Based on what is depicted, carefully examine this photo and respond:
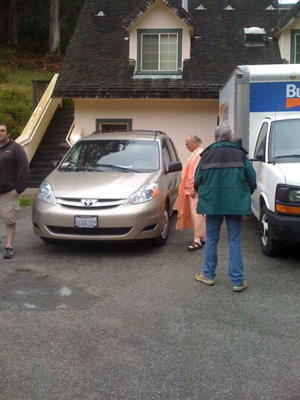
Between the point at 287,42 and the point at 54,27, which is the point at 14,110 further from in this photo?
the point at 54,27

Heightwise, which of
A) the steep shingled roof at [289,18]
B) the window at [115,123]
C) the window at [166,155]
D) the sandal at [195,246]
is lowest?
the sandal at [195,246]

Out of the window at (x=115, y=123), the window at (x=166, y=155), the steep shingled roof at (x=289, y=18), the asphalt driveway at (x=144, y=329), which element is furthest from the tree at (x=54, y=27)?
the asphalt driveway at (x=144, y=329)

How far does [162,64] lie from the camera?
628 inches

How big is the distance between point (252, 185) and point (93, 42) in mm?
12267

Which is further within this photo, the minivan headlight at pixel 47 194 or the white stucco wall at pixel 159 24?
the white stucco wall at pixel 159 24

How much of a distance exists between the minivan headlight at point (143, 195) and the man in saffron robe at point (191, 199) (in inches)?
Result: 18.9

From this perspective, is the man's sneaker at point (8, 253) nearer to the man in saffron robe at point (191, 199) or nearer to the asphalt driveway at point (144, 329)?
the asphalt driveway at point (144, 329)

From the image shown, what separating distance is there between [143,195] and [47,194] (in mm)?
1360

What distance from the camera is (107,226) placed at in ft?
24.3

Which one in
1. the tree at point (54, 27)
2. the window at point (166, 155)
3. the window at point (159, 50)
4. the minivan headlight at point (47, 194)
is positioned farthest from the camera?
the tree at point (54, 27)

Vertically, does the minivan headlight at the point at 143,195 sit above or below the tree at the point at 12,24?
below

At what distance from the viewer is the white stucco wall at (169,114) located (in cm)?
1532

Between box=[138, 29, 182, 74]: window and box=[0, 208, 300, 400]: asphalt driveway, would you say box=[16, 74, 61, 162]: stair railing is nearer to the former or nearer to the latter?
box=[138, 29, 182, 74]: window

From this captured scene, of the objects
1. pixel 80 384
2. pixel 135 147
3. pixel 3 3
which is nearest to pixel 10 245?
pixel 135 147
